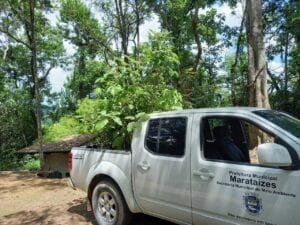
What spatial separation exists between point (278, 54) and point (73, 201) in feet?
61.4

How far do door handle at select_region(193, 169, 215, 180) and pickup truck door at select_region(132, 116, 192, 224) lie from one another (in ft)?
0.47

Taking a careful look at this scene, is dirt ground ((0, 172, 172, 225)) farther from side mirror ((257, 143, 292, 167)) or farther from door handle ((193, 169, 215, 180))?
side mirror ((257, 143, 292, 167))

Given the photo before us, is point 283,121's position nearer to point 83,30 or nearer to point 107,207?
point 107,207

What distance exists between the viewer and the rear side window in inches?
209

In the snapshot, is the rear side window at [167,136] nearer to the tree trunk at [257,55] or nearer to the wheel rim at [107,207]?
the wheel rim at [107,207]

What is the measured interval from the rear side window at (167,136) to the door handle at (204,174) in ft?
1.26

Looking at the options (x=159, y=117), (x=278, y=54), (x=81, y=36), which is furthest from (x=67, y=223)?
(x=81, y=36)

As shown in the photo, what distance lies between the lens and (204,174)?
4.80 m

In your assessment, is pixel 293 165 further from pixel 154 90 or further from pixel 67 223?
pixel 67 223

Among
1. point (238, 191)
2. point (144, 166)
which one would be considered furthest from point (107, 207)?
point (238, 191)

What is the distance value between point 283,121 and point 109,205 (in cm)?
304

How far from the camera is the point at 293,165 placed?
3.97 metres

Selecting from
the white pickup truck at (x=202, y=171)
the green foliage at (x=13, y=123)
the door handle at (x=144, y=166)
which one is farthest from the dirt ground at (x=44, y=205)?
the green foliage at (x=13, y=123)

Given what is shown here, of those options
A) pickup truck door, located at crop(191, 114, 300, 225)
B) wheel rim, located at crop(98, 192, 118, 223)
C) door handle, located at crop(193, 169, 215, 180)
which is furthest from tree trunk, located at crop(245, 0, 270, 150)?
door handle, located at crop(193, 169, 215, 180)
